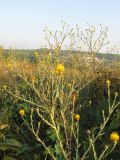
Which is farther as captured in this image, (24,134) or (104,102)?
(104,102)

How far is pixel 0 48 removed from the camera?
11078mm

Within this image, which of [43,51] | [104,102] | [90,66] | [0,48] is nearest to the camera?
[104,102]

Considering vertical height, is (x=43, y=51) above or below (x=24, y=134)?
above

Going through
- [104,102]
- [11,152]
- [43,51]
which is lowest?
[11,152]

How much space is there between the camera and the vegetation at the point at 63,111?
12.8 feet

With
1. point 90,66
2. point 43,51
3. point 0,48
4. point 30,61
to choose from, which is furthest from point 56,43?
point 30,61

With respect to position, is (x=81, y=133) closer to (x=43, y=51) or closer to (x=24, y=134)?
(x=24, y=134)

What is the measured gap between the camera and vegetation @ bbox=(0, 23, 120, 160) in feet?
12.8

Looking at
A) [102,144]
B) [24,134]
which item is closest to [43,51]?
[24,134]

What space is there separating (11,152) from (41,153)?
36cm

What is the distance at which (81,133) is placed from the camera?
189 inches

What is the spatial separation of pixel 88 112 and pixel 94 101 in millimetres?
694

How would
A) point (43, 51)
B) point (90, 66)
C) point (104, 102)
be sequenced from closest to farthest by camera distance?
point (104, 102) < point (43, 51) < point (90, 66)

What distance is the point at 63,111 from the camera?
3498mm
